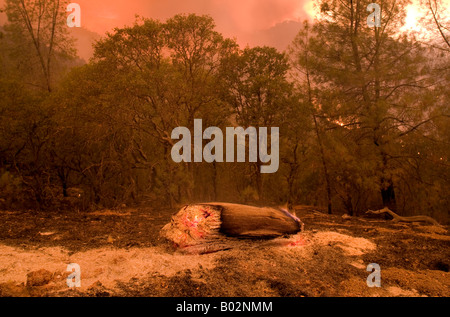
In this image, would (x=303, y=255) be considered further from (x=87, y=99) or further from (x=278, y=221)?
(x=87, y=99)

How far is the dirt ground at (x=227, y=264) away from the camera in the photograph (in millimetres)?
2994

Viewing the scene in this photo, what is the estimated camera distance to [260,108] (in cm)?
1173

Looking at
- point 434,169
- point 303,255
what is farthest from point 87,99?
point 434,169

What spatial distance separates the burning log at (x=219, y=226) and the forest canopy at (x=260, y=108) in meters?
5.77

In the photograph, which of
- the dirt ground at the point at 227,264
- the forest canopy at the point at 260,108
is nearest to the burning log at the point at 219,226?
the dirt ground at the point at 227,264

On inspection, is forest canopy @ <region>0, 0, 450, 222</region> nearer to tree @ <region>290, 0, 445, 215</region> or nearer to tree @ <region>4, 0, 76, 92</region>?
tree @ <region>290, 0, 445, 215</region>

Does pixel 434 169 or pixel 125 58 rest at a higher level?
pixel 125 58

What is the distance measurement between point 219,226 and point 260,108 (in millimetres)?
7944

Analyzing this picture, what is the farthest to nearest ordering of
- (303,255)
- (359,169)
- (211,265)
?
(359,169), (303,255), (211,265)

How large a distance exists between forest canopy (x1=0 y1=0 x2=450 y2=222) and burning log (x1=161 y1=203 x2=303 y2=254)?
5775 mm

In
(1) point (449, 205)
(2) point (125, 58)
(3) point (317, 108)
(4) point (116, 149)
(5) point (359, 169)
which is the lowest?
(1) point (449, 205)

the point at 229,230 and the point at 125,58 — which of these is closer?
the point at 229,230
